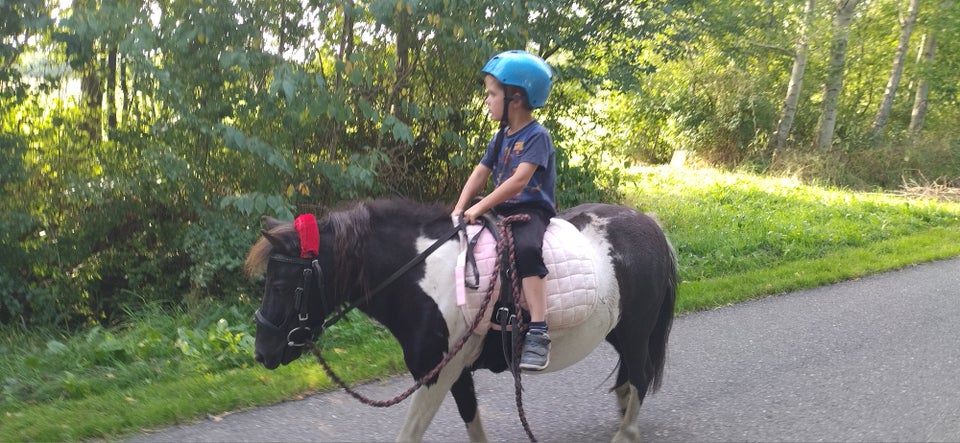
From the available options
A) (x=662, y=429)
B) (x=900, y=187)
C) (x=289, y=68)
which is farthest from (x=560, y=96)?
(x=900, y=187)

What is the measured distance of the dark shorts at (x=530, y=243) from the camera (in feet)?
10.2

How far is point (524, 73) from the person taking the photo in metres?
3.17

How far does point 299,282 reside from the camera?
286cm

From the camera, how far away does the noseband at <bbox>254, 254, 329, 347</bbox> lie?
2.84 m

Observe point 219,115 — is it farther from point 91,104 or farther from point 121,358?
point 121,358

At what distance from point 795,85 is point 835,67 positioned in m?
1.06

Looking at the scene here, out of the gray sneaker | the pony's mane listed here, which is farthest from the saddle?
the pony's mane

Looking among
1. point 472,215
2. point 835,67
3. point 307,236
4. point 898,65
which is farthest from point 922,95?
point 307,236

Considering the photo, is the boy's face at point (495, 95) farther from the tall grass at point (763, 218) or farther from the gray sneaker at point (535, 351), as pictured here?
the tall grass at point (763, 218)

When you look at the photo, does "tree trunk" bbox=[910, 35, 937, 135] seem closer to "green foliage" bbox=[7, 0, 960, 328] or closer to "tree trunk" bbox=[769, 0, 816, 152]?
"tree trunk" bbox=[769, 0, 816, 152]

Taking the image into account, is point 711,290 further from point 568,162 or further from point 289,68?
point 289,68

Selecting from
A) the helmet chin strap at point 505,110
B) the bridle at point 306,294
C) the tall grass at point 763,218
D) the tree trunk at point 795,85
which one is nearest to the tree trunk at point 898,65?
the tree trunk at point 795,85

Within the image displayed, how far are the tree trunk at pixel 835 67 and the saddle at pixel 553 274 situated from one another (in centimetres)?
1590

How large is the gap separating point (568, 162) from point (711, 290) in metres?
3.21
